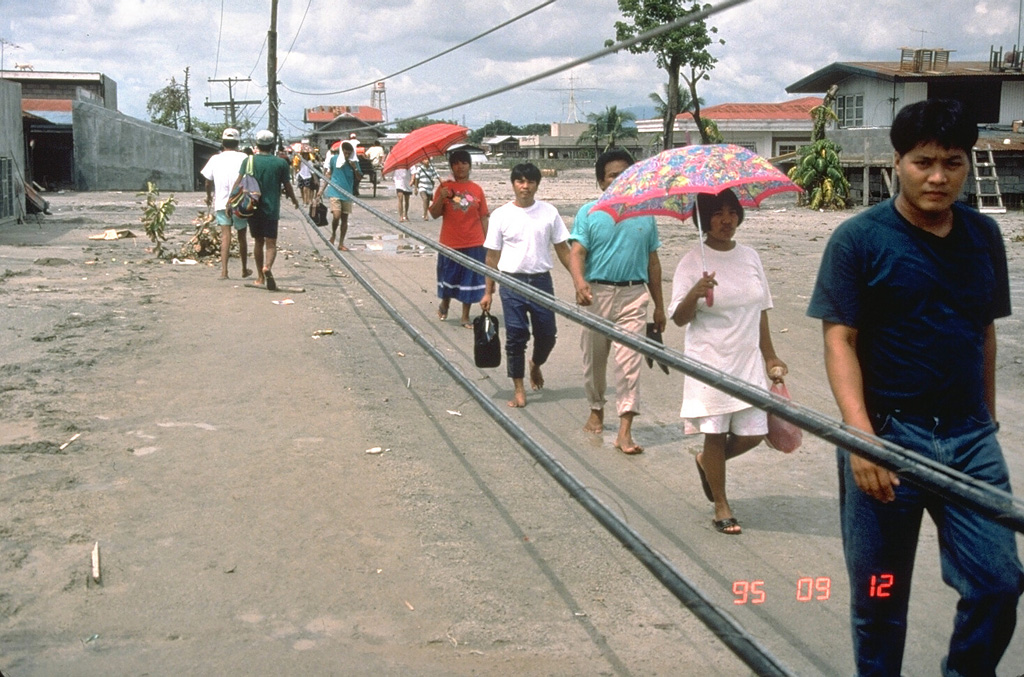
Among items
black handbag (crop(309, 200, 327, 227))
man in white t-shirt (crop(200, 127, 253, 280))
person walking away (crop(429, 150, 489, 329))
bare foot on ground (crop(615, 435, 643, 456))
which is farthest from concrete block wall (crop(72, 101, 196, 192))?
bare foot on ground (crop(615, 435, 643, 456))

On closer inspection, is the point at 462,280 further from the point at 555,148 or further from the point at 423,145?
the point at 555,148

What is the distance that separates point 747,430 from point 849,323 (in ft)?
6.99

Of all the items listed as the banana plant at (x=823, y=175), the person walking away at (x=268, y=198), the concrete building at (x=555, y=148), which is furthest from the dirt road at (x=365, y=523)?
the concrete building at (x=555, y=148)

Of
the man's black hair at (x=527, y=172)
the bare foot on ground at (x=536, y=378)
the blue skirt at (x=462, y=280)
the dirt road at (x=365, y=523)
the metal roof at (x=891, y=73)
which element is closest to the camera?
the dirt road at (x=365, y=523)

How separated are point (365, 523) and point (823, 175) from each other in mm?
26700

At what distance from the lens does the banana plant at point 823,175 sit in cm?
2945

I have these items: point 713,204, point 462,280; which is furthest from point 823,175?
point 713,204

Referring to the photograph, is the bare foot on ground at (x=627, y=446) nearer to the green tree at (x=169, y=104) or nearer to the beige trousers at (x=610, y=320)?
the beige trousers at (x=610, y=320)

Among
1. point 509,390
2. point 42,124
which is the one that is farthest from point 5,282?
point 42,124

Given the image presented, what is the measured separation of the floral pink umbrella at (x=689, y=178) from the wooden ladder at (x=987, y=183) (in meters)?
24.5

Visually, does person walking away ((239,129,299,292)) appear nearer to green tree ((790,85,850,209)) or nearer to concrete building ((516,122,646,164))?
green tree ((790,85,850,209))

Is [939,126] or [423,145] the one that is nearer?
[939,126]

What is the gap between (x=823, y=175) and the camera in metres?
29.7

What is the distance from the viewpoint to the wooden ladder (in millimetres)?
27703
